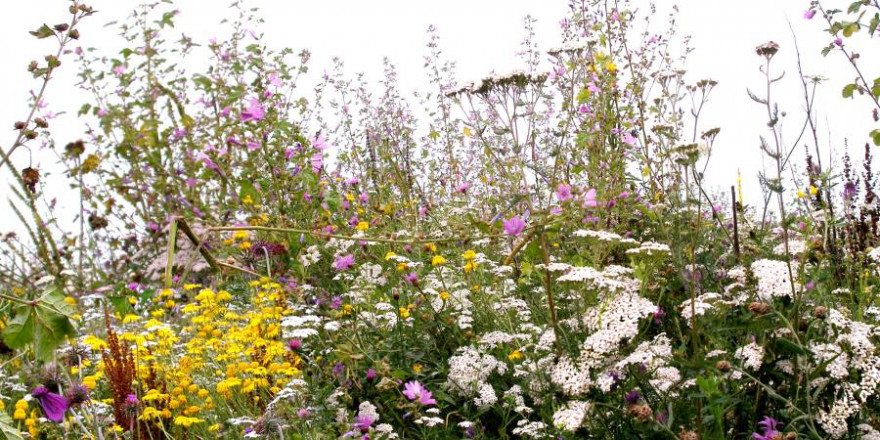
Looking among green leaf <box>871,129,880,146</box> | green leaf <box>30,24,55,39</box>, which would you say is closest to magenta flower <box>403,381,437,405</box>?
green leaf <box>30,24,55,39</box>

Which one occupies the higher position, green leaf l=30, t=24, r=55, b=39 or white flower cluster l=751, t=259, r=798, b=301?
green leaf l=30, t=24, r=55, b=39

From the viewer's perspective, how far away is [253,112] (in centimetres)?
473

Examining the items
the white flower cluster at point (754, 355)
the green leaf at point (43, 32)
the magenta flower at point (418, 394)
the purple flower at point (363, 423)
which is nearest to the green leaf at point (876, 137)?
the white flower cluster at point (754, 355)

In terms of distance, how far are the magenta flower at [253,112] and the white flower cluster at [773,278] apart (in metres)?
2.92

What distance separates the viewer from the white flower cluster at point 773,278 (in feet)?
8.50

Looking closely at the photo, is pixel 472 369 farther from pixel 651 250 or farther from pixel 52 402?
pixel 52 402

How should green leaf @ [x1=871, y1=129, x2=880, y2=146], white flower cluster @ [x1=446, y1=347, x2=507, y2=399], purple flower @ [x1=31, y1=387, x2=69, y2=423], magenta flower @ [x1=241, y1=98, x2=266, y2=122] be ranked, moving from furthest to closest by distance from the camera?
magenta flower @ [x1=241, y1=98, x2=266, y2=122], green leaf @ [x1=871, y1=129, x2=880, y2=146], white flower cluster @ [x1=446, y1=347, x2=507, y2=399], purple flower @ [x1=31, y1=387, x2=69, y2=423]

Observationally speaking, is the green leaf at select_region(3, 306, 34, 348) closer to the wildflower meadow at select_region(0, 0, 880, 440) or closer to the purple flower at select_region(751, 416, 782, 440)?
the wildflower meadow at select_region(0, 0, 880, 440)

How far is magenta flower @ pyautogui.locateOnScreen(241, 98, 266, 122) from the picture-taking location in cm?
457

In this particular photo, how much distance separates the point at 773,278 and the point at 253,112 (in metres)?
3.13

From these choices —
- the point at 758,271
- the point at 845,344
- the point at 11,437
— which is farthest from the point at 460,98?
the point at 11,437

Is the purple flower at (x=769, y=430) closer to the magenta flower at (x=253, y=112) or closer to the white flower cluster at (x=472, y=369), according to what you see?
the white flower cluster at (x=472, y=369)

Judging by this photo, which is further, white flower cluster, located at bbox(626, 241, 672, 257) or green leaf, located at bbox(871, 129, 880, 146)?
green leaf, located at bbox(871, 129, 880, 146)

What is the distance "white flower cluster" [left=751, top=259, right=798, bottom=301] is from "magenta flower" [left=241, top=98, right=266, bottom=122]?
9.57ft
